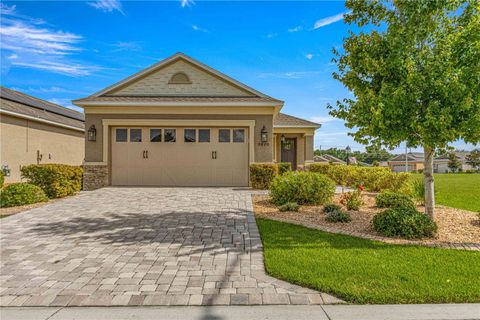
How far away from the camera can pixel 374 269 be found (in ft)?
12.8

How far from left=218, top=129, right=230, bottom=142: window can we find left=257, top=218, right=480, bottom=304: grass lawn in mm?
8023

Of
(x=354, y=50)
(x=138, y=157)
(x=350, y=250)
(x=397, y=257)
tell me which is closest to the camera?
(x=397, y=257)

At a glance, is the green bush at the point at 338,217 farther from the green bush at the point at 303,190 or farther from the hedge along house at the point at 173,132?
the hedge along house at the point at 173,132

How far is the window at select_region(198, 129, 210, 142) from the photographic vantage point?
1293 cm

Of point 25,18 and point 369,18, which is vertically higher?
point 25,18

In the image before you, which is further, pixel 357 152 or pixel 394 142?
pixel 357 152

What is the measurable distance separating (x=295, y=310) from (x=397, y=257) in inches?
88.9

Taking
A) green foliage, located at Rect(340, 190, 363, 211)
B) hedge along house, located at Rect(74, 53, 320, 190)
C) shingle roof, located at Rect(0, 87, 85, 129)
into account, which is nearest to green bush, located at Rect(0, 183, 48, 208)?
hedge along house, located at Rect(74, 53, 320, 190)

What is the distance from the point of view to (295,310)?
9.92 ft

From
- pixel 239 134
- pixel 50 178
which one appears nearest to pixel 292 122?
pixel 239 134

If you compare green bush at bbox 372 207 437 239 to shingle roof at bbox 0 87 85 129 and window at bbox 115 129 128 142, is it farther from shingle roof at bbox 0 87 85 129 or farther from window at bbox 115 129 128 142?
shingle roof at bbox 0 87 85 129

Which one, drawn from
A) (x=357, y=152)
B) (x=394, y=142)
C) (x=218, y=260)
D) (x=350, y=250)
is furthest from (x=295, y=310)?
(x=357, y=152)

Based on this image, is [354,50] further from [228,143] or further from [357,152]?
[357,152]

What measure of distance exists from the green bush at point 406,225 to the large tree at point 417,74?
932mm
